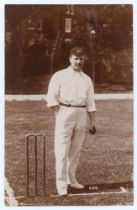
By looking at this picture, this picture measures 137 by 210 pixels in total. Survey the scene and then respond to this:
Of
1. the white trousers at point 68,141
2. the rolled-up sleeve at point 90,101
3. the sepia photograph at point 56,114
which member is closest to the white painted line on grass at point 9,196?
the sepia photograph at point 56,114

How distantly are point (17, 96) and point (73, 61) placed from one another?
0.74m

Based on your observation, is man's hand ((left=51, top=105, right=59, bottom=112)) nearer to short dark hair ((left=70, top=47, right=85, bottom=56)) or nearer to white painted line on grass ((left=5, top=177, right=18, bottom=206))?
short dark hair ((left=70, top=47, right=85, bottom=56))

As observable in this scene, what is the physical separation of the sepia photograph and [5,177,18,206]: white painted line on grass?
10mm

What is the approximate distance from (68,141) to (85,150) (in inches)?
15.6

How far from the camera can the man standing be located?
6.10m

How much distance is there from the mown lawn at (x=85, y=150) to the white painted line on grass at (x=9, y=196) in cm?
4

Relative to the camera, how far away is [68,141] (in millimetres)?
6148

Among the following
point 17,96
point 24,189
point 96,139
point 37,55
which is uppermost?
point 37,55

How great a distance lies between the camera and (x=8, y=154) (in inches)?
255

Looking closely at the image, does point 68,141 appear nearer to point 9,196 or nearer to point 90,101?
point 90,101

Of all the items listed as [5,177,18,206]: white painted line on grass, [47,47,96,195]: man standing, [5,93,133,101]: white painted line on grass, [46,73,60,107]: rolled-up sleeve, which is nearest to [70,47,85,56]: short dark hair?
[47,47,96,195]: man standing

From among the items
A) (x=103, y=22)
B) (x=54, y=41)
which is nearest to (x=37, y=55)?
(x=54, y=41)

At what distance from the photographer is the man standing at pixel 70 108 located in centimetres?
610

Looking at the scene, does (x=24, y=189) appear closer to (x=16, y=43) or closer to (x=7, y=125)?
(x=7, y=125)
